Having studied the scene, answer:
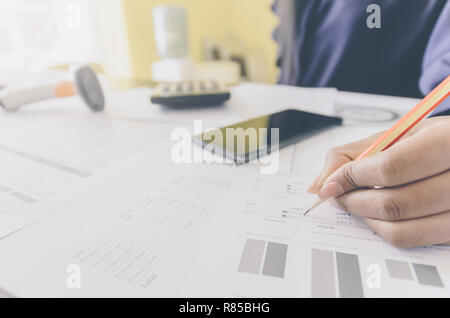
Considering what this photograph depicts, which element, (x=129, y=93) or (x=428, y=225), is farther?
(x=129, y=93)

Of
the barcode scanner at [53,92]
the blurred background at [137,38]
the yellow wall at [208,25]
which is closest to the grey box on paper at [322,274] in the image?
the barcode scanner at [53,92]

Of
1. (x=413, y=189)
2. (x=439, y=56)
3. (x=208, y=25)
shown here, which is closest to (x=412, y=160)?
(x=413, y=189)

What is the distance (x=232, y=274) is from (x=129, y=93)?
0.62m

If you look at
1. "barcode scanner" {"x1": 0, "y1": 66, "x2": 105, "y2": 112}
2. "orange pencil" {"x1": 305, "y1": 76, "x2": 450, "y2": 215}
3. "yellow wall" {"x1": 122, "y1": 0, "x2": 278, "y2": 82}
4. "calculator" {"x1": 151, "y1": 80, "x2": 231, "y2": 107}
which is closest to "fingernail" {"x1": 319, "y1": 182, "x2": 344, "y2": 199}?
"orange pencil" {"x1": 305, "y1": 76, "x2": 450, "y2": 215}

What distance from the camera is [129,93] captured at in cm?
72

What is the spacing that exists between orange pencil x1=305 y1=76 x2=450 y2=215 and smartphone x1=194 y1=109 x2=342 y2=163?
0.43ft

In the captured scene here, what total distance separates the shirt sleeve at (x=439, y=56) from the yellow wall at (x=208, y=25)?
1.58 metres

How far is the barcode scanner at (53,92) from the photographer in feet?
1.86

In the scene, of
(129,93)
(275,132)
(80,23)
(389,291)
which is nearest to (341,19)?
(275,132)

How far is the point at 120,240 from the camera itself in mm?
221

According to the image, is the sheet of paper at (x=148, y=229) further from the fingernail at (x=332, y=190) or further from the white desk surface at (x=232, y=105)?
the white desk surface at (x=232, y=105)

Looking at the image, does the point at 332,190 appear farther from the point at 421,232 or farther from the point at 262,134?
the point at 262,134
